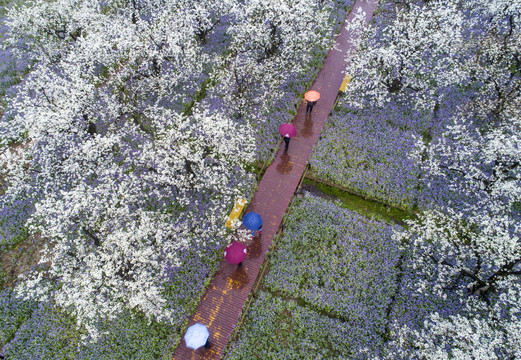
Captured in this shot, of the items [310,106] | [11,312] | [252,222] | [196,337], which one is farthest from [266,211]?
[11,312]

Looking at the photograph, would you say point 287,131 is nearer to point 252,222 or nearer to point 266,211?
point 266,211

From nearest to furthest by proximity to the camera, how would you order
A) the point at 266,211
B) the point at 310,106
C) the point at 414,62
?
the point at 266,211 < the point at 310,106 < the point at 414,62

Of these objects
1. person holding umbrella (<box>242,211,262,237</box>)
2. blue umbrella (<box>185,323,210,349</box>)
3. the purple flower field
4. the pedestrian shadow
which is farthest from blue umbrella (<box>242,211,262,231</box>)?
blue umbrella (<box>185,323,210,349</box>)

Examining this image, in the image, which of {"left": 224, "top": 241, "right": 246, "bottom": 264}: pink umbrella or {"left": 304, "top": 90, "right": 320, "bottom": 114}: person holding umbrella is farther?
{"left": 304, "top": 90, "right": 320, "bottom": 114}: person holding umbrella

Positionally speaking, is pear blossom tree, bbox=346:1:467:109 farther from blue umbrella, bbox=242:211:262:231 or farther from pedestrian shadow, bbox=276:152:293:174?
blue umbrella, bbox=242:211:262:231

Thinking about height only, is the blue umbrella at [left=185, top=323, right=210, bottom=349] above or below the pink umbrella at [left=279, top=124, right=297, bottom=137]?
below

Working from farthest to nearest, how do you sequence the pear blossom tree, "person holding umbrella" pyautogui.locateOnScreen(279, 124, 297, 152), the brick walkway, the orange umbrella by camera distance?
1. the orange umbrella
2. the pear blossom tree
3. "person holding umbrella" pyautogui.locateOnScreen(279, 124, 297, 152)
4. the brick walkway

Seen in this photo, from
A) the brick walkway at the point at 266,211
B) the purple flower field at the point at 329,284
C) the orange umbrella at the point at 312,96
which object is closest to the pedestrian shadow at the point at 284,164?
the brick walkway at the point at 266,211

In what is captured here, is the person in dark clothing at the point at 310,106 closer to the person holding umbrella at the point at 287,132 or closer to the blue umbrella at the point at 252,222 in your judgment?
the person holding umbrella at the point at 287,132
